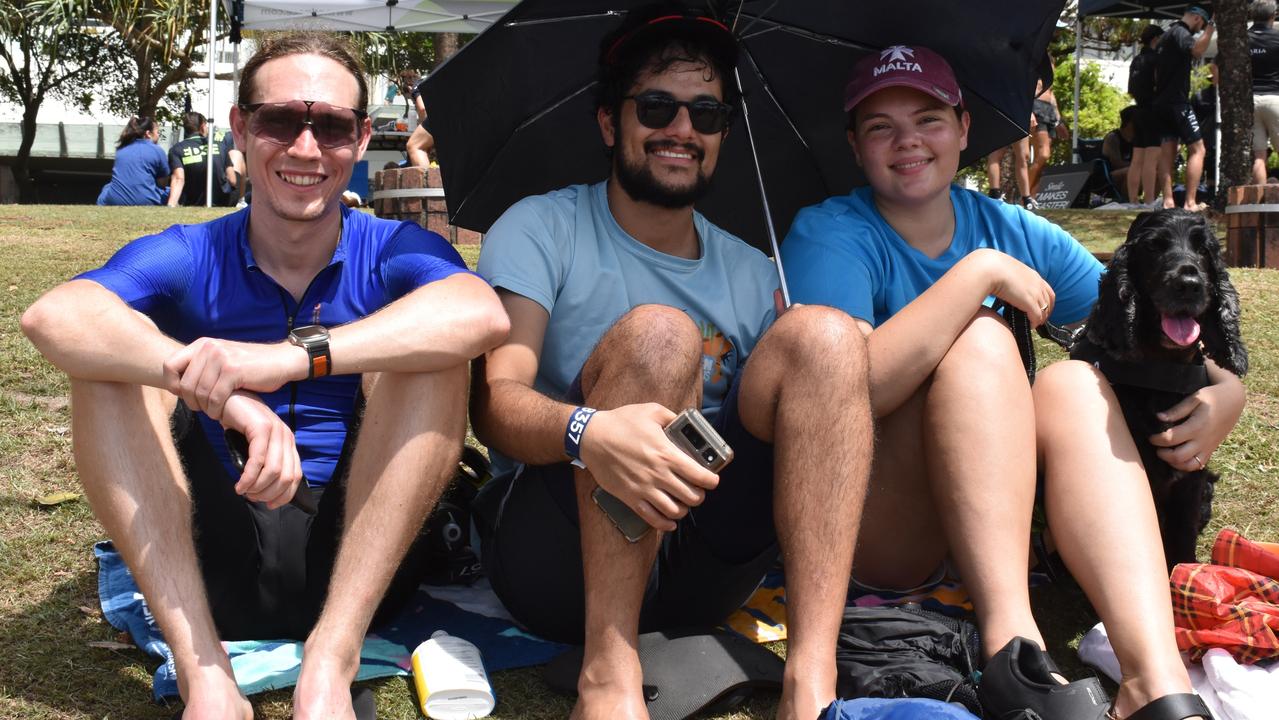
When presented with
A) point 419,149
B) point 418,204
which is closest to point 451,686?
point 418,204

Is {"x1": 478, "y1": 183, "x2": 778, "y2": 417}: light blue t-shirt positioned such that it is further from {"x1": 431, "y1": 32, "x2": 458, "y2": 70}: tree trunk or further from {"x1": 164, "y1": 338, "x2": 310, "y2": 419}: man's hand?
{"x1": 431, "y1": 32, "x2": 458, "y2": 70}: tree trunk

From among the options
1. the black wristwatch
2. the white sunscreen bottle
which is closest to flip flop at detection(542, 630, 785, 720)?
the white sunscreen bottle

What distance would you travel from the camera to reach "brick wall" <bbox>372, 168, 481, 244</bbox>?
949cm

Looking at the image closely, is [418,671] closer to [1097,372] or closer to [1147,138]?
[1097,372]

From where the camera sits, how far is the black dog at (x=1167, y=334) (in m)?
3.13

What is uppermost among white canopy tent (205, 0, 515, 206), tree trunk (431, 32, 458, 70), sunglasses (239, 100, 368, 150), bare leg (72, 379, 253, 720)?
tree trunk (431, 32, 458, 70)

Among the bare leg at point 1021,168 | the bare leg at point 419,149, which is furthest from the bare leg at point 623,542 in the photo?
the bare leg at point 1021,168

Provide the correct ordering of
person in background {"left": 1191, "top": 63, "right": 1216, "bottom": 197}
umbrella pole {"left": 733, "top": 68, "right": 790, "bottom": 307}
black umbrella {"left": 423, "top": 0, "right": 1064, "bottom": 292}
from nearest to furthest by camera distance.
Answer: umbrella pole {"left": 733, "top": 68, "right": 790, "bottom": 307} < black umbrella {"left": 423, "top": 0, "right": 1064, "bottom": 292} < person in background {"left": 1191, "top": 63, "right": 1216, "bottom": 197}

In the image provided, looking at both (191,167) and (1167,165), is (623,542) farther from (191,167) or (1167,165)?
(191,167)

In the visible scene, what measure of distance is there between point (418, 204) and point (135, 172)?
296 inches

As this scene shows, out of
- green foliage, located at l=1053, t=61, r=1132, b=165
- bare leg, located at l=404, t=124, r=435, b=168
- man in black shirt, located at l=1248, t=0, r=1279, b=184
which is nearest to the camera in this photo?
bare leg, located at l=404, t=124, r=435, b=168

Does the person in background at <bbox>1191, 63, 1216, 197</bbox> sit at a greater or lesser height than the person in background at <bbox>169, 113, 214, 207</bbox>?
greater

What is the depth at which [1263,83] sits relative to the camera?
12672 mm

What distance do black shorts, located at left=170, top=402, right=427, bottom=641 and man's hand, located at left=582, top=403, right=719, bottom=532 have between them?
2.35 feet
